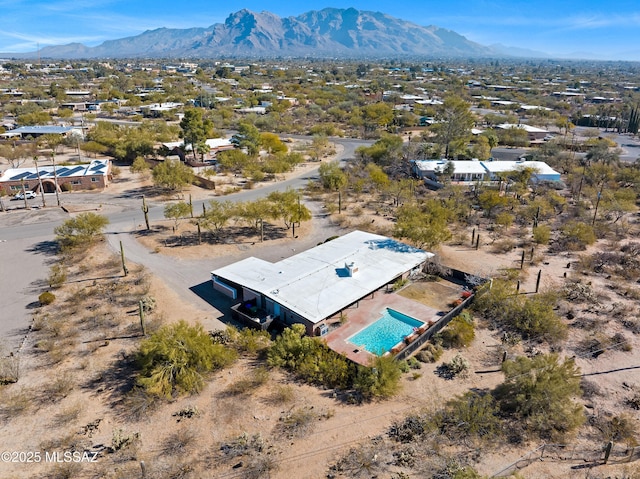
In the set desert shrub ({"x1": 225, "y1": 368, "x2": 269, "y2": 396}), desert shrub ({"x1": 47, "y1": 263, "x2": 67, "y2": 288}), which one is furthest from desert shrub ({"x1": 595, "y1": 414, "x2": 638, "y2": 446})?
desert shrub ({"x1": 47, "y1": 263, "x2": 67, "y2": 288})

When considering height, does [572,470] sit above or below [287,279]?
below

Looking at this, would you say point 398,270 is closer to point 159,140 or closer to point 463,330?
point 463,330

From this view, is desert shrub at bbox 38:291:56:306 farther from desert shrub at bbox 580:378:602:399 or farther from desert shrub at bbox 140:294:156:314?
desert shrub at bbox 580:378:602:399

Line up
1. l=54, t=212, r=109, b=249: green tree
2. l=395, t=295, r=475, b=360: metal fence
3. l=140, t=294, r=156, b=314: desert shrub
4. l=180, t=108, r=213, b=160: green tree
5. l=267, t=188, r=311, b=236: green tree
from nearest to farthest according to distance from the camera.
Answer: l=395, t=295, r=475, b=360: metal fence, l=140, t=294, r=156, b=314: desert shrub, l=54, t=212, r=109, b=249: green tree, l=267, t=188, r=311, b=236: green tree, l=180, t=108, r=213, b=160: green tree

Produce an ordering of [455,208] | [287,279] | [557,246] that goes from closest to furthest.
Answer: [287,279] < [557,246] < [455,208]

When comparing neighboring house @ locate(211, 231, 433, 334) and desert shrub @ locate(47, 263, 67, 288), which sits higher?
neighboring house @ locate(211, 231, 433, 334)

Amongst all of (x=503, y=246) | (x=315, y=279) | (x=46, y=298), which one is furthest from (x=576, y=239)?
(x=46, y=298)

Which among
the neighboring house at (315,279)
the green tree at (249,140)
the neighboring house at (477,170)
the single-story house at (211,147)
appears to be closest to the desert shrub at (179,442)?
the neighboring house at (315,279)

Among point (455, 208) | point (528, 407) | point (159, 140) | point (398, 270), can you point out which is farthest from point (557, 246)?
point (159, 140)
